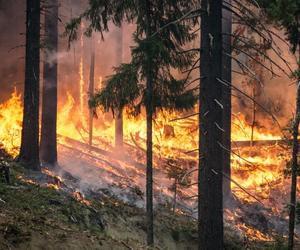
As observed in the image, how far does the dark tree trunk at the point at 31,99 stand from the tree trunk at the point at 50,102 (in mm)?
2342

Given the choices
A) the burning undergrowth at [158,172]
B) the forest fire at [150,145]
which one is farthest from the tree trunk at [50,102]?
the burning undergrowth at [158,172]

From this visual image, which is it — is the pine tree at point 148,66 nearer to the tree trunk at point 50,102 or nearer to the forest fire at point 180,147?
the forest fire at point 180,147

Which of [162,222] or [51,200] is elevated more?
[51,200]

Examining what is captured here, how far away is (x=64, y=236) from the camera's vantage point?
6.97m

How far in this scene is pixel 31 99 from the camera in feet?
47.3

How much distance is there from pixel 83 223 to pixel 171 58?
515 centimetres

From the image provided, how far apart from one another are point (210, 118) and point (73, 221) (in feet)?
14.9

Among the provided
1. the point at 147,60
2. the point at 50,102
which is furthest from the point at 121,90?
the point at 50,102

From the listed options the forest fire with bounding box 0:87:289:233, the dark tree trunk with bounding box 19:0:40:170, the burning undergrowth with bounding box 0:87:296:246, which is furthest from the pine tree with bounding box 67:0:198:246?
the forest fire with bounding box 0:87:289:233

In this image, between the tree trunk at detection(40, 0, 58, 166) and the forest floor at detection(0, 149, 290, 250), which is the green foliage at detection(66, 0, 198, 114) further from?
the tree trunk at detection(40, 0, 58, 166)

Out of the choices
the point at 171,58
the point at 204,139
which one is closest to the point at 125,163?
the point at 171,58

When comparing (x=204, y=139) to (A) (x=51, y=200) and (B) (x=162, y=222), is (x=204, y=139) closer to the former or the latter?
(A) (x=51, y=200)

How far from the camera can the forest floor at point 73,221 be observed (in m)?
6.63

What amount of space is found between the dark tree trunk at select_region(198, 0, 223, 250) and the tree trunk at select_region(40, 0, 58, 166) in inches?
399
